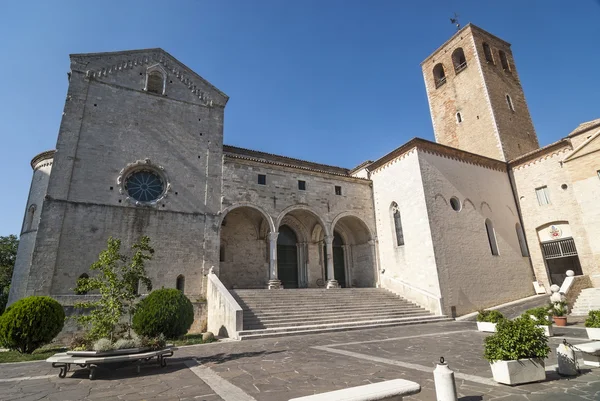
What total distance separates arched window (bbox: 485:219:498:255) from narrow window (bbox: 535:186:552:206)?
3635 mm

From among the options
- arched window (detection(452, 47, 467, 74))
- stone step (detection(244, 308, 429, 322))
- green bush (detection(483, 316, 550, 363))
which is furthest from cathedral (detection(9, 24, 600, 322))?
green bush (detection(483, 316, 550, 363))

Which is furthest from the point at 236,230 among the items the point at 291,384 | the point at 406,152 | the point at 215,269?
the point at 291,384

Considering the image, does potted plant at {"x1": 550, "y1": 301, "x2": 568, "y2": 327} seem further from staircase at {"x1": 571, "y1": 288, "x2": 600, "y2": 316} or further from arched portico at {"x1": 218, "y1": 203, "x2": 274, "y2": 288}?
arched portico at {"x1": 218, "y1": 203, "x2": 274, "y2": 288}

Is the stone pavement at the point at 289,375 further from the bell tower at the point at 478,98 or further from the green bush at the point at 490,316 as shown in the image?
the bell tower at the point at 478,98

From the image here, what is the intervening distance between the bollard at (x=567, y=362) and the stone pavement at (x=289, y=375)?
0.51ft

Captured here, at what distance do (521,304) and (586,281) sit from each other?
140 inches

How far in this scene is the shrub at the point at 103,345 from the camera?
6465mm

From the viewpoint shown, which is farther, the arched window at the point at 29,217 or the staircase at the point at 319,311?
the arched window at the point at 29,217

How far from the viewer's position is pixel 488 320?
10.9m

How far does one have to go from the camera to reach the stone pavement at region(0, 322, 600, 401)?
461 cm

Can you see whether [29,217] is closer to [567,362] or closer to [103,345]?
[103,345]

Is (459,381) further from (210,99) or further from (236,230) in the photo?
(210,99)

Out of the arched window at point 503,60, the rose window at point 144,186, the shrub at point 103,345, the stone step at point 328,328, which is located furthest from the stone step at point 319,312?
the arched window at point 503,60

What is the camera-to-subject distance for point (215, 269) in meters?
15.6
